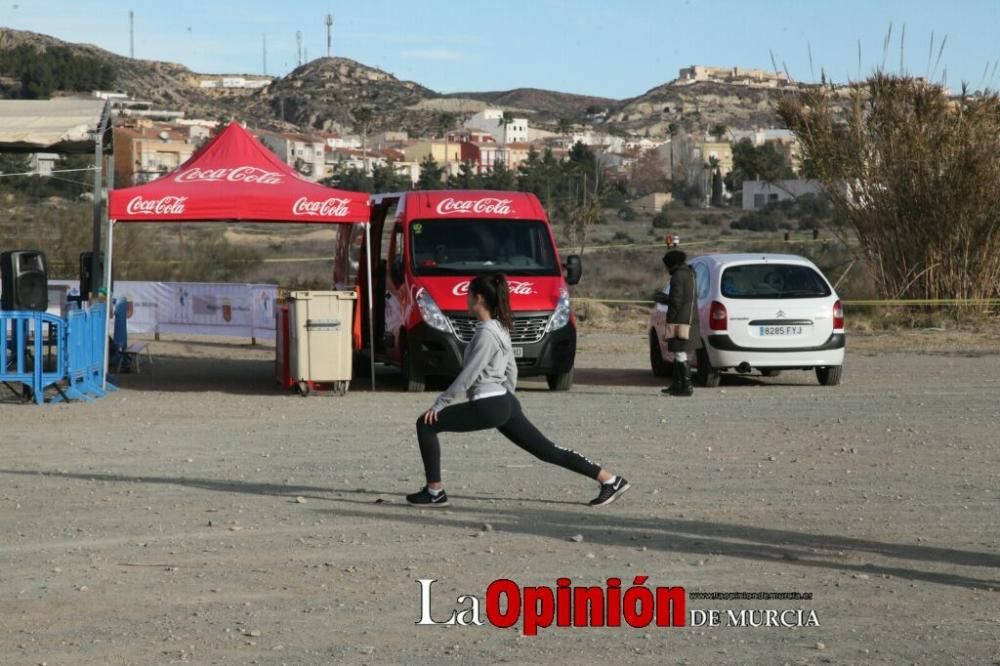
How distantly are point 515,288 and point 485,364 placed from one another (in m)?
9.14

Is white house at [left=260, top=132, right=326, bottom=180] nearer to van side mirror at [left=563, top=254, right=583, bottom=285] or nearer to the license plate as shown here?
van side mirror at [left=563, top=254, right=583, bottom=285]

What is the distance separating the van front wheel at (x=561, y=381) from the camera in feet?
64.3

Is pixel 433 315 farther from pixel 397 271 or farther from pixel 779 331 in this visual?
pixel 779 331

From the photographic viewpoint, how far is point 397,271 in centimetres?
1989

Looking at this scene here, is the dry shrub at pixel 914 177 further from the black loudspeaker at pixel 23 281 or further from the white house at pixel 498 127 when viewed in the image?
the white house at pixel 498 127

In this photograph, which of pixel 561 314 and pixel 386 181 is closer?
pixel 561 314

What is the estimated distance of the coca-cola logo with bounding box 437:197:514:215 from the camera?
20.1 meters

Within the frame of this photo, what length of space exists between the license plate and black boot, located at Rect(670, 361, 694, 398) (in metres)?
1.35

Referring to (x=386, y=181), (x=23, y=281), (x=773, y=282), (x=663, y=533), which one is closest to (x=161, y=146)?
(x=386, y=181)

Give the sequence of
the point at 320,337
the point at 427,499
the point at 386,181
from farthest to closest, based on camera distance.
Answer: the point at 386,181 < the point at 320,337 < the point at 427,499

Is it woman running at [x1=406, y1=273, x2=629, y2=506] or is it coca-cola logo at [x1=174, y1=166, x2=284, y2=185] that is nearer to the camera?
woman running at [x1=406, y1=273, x2=629, y2=506]

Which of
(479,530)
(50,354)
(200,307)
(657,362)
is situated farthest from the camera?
(200,307)

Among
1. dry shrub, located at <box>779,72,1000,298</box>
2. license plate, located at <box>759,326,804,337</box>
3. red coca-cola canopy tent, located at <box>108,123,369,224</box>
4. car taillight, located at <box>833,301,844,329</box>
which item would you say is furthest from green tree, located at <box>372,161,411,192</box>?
license plate, located at <box>759,326,804,337</box>

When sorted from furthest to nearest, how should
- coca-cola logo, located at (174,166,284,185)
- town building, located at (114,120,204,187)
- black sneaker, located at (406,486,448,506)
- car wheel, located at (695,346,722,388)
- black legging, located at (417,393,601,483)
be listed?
town building, located at (114,120,204,187), coca-cola logo, located at (174,166,284,185), car wheel, located at (695,346,722,388), black sneaker, located at (406,486,448,506), black legging, located at (417,393,601,483)
